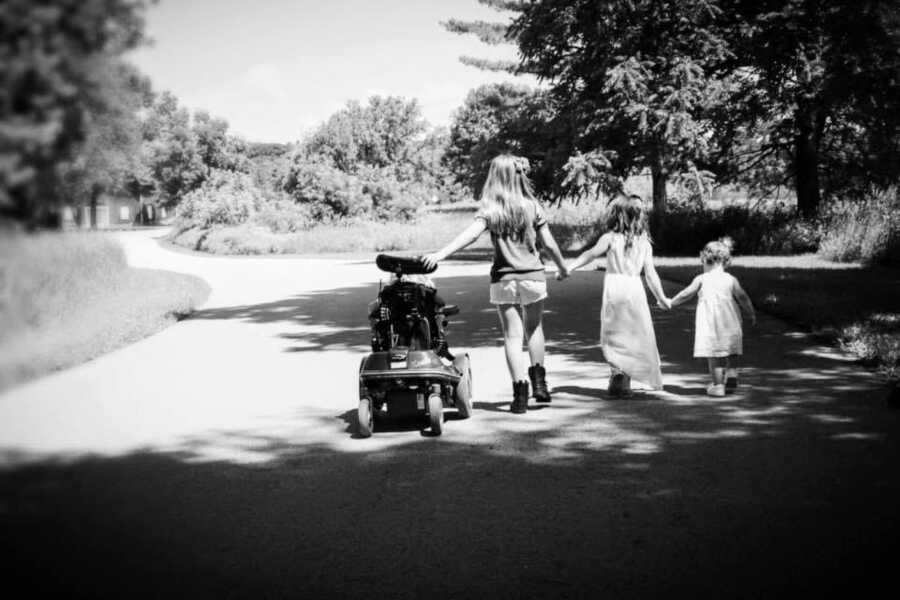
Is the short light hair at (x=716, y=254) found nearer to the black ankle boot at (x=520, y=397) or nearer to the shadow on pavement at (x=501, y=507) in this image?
the shadow on pavement at (x=501, y=507)

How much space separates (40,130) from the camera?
5.11 ft

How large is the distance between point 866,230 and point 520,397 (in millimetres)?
18393

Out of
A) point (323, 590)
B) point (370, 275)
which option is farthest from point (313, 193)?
point (323, 590)

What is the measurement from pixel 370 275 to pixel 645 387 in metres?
15.1

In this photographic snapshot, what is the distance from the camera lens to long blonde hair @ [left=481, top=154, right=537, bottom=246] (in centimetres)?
637

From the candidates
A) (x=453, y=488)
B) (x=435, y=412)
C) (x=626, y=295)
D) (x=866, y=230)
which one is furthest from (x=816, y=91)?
(x=453, y=488)

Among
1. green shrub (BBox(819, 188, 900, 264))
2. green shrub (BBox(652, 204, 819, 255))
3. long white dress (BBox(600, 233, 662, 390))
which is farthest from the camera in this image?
green shrub (BBox(652, 204, 819, 255))

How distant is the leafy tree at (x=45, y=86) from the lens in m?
1.49

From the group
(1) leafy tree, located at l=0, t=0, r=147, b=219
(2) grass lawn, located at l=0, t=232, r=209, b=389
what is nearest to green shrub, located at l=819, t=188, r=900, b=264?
(2) grass lawn, located at l=0, t=232, r=209, b=389

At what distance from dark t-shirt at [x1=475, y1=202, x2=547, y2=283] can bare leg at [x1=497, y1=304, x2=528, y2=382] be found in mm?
282

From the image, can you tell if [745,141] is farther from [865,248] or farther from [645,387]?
[645,387]

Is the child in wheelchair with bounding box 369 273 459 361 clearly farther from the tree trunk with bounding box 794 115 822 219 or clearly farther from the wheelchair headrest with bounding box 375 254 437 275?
the tree trunk with bounding box 794 115 822 219

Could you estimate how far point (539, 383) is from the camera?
6699 mm

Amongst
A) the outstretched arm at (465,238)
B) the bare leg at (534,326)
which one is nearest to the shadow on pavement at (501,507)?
the bare leg at (534,326)
